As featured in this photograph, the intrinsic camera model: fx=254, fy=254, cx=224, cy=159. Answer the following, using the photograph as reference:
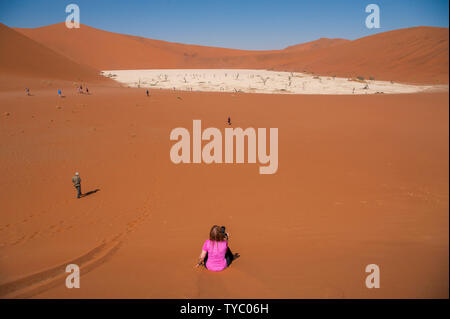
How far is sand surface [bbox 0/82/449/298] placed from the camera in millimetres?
3402

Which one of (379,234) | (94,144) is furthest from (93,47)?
(379,234)

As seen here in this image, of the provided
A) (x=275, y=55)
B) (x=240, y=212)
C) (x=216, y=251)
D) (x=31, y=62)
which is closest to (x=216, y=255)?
(x=216, y=251)

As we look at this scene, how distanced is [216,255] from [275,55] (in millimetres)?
83893

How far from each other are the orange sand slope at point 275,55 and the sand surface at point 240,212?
85.1 ft

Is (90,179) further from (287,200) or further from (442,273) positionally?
(442,273)

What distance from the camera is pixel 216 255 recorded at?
153 inches

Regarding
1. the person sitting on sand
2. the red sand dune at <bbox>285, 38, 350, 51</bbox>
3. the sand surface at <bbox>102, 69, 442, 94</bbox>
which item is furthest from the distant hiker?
the red sand dune at <bbox>285, 38, 350, 51</bbox>

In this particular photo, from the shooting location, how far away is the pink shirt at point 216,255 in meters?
3.88

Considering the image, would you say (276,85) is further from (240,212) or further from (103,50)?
(103,50)

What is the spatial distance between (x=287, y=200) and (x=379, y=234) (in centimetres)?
261

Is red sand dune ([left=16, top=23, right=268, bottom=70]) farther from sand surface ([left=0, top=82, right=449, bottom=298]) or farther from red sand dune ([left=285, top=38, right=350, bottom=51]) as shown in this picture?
red sand dune ([left=285, top=38, right=350, bottom=51])

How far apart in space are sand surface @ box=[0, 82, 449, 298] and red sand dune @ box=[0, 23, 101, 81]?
2330 cm

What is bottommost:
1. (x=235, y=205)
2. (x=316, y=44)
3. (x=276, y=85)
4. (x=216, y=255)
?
(x=216, y=255)

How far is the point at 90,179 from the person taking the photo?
9.23 meters
